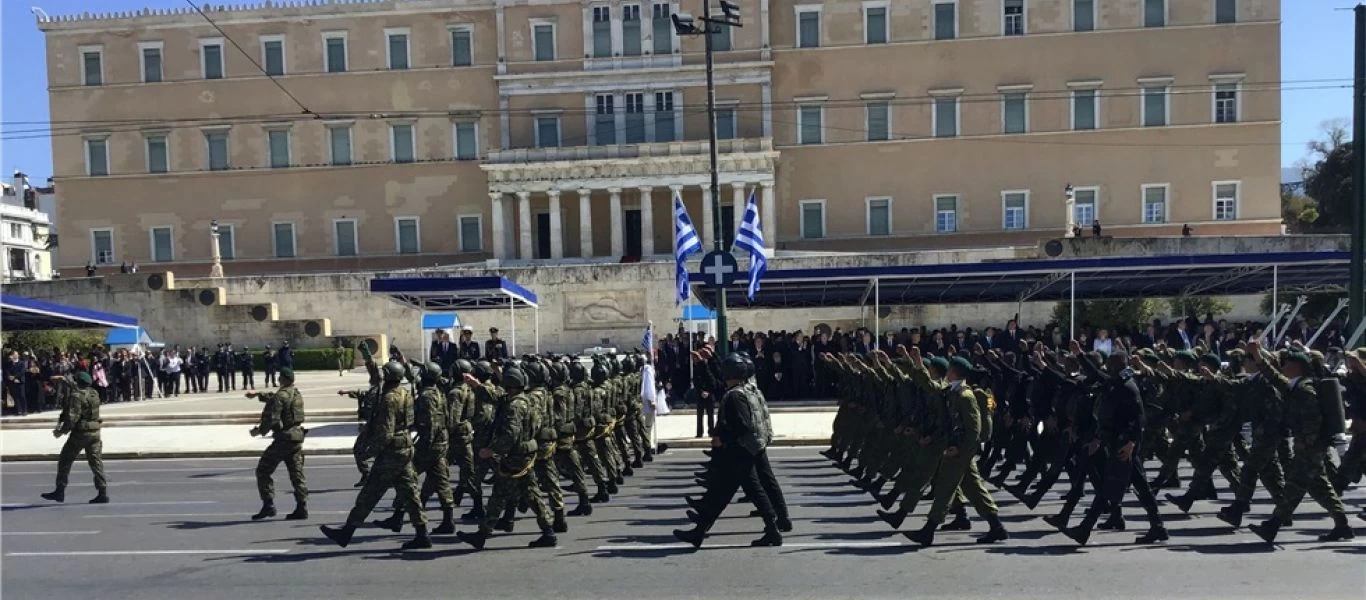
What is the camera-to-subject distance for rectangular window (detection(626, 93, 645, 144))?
55.3 m

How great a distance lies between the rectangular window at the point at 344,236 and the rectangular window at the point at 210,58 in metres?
9.90

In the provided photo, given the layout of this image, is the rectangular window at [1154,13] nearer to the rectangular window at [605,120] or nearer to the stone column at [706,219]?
the stone column at [706,219]

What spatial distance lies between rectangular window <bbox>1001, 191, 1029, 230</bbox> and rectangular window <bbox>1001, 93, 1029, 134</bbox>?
3.05 meters

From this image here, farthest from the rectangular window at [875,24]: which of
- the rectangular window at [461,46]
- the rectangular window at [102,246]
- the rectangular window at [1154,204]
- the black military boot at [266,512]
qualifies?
the black military boot at [266,512]

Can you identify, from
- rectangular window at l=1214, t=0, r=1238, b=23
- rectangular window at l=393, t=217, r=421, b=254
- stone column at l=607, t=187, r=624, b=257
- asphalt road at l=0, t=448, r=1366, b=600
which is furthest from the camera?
rectangular window at l=393, t=217, r=421, b=254

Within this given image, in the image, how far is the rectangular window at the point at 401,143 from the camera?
56.8m

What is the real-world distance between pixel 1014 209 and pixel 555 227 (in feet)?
74.3

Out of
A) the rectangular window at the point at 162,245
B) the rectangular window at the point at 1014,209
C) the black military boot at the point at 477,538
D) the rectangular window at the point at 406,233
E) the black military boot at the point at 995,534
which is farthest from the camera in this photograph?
the rectangular window at the point at 162,245

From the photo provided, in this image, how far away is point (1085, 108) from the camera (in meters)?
52.7

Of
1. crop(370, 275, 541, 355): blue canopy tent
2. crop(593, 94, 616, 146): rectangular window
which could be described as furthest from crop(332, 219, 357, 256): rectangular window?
crop(370, 275, 541, 355): blue canopy tent

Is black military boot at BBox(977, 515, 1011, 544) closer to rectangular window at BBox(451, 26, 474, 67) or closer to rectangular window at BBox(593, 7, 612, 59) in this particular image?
rectangular window at BBox(593, 7, 612, 59)

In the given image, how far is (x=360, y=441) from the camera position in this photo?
1075 centimetres

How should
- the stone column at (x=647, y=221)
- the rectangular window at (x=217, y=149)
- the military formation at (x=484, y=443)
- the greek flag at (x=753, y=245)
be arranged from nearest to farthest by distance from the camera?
the military formation at (x=484, y=443) < the greek flag at (x=753, y=245) < the stone column at (x=647, y=221) < the rectangular window at (x=217, y=149)

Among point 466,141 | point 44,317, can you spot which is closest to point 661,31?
point 466,141
